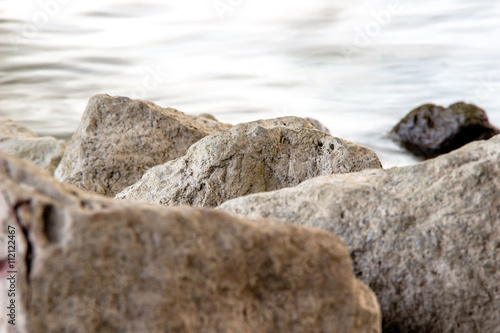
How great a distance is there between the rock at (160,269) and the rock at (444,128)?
7.26 metres

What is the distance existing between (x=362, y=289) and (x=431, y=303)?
0.39 meters

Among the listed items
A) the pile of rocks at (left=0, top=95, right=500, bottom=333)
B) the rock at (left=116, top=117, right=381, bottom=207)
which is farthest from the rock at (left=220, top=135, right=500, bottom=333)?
the rock at (left=116, top=117, right=381, bottom=207)

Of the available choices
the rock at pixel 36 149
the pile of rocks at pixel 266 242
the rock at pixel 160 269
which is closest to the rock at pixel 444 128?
the rock at pixel 36 149

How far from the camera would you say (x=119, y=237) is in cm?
155

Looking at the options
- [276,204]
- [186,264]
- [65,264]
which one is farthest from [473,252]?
[65,264]

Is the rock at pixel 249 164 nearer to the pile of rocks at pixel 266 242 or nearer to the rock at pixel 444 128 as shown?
the pile of rocks at pixel 266 242

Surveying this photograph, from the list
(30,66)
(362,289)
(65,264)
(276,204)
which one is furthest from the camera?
(30,66)

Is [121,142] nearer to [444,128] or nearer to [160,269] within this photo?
[160,269]

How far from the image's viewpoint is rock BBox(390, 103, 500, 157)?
8.54 m

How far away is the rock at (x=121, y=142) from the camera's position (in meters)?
4.08

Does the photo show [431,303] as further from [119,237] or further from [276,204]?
[119,237]

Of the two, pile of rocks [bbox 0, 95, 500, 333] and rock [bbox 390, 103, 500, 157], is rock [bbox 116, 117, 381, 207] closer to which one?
pile of rocks [bbox 0, 95, 500, 333]

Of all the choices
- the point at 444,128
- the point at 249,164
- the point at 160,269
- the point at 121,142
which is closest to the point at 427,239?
the point at 160,269

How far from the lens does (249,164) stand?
3215mm
